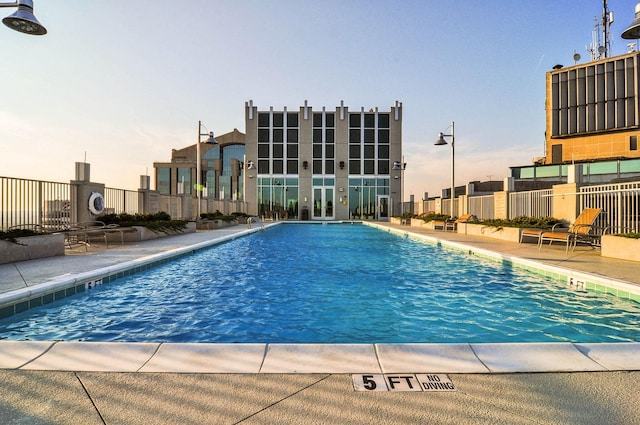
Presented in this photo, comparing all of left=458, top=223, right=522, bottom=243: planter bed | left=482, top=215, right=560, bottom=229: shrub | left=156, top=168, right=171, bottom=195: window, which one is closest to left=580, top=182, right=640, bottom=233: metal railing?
left=482, top=215, right=560, bottom=229: shrub

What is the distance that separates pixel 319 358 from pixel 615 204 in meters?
12.3

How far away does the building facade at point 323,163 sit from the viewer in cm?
3875

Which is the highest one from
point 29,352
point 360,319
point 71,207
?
point 71,207

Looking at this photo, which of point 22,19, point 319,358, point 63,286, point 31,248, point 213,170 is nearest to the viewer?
point 319,358

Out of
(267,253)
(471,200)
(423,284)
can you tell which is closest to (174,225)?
(267,253)

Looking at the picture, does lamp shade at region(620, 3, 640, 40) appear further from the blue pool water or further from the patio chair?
the blue pool water

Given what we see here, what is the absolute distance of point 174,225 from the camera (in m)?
14.8

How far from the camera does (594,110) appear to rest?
3266 centimetres

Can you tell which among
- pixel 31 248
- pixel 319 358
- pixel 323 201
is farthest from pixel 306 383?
pixel 323 201

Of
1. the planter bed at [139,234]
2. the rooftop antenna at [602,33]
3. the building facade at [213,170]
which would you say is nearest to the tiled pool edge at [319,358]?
the planter bed at [139,234]

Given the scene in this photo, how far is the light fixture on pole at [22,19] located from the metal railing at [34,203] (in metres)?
4.28

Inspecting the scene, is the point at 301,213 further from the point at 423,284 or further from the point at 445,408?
the point at 445,408

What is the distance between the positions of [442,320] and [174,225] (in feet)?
41.6

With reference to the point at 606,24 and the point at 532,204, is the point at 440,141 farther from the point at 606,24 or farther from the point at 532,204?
the point at 606,24
